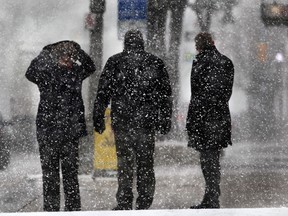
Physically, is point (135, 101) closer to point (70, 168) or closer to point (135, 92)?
point (135, 92)

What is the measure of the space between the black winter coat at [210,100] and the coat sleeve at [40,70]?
1005 mm

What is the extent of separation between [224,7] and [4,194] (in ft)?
32.6

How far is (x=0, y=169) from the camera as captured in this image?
32.0ft

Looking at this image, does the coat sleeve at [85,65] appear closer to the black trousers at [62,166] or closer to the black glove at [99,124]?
the black glove at [99,124]

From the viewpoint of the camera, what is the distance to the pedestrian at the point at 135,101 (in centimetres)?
499

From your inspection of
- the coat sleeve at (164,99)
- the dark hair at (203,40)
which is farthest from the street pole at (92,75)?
the dark hair at (203,40)

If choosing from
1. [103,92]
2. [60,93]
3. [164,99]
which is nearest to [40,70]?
[60,93]

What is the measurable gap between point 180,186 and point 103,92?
8.17 feet

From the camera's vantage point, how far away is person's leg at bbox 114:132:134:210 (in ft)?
16.7

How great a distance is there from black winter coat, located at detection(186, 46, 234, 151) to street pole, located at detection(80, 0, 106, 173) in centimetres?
393

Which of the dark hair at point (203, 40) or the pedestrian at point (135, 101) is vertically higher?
the dark hair at point (203, 40)

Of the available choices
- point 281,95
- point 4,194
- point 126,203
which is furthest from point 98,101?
point 281,95

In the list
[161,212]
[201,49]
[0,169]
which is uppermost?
[201,49]

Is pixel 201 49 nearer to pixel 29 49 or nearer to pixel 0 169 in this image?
pixel 0 169
